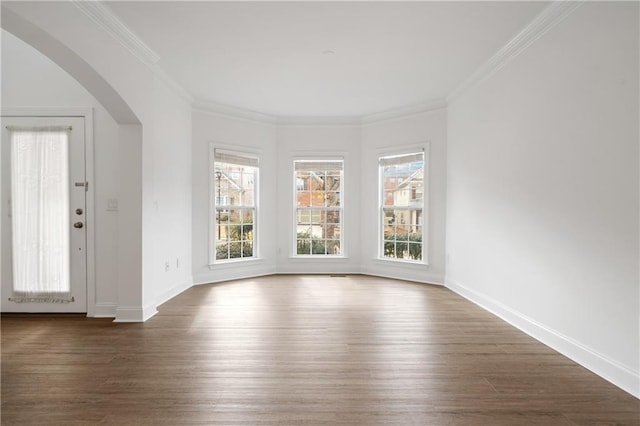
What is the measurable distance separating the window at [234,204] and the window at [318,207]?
31.8 inches

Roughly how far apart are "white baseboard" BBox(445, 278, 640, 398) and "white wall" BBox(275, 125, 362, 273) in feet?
9.53

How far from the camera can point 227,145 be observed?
6.01m

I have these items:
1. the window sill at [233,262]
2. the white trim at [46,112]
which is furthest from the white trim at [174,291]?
the white trim at [46,112]

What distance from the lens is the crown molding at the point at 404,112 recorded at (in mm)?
5652

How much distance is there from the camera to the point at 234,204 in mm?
6195

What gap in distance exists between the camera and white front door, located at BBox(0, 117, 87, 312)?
4004 mm

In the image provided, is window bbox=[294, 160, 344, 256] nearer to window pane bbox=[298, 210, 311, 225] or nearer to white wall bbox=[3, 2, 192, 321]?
window pane bbox=[298, 210, 311, 225]

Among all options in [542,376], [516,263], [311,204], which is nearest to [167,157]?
[311,204]

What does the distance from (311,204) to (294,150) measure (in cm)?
100

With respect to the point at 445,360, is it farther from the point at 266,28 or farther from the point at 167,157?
the point at 167,157

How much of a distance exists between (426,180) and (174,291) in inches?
158

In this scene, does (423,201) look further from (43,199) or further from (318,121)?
(43,199)

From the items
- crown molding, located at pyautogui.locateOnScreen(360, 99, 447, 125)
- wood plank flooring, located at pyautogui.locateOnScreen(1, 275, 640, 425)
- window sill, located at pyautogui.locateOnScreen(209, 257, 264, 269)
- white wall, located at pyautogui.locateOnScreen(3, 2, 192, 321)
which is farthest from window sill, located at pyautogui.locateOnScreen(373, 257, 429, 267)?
white wall, located at pyautogui.locateOnScreen(3, 2, 192, 321)

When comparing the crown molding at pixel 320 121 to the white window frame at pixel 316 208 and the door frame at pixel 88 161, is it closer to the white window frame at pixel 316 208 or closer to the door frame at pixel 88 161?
the white window frame at pixel 316 208
